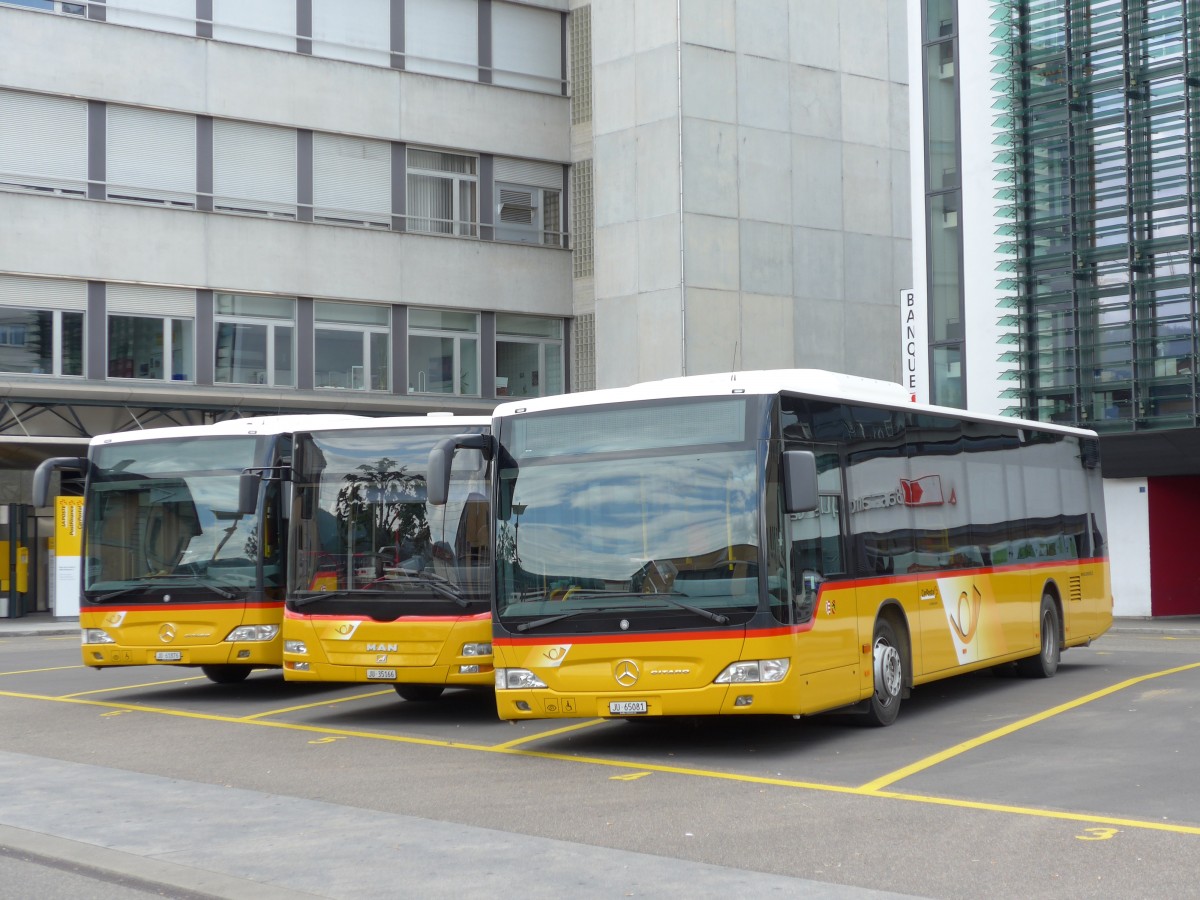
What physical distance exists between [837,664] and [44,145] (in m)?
26.8

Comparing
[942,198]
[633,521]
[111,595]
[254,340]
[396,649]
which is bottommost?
[396,649]

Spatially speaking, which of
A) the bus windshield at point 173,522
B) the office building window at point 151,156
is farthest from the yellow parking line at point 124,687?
the office building window at point 151,156

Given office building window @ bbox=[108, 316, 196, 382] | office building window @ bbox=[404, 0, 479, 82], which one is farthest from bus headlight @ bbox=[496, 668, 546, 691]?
office building window @ bbox=[404, 0, 479, 82]

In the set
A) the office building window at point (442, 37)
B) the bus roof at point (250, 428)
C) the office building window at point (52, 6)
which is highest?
the office building window at point (442, 37)

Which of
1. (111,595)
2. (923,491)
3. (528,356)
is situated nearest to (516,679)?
(923,491)

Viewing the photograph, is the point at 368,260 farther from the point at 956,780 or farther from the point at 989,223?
the point at 956,780

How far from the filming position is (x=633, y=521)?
11.6 metres

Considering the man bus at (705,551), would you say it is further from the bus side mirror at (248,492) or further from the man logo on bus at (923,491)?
the bus side mirror at (248,492)

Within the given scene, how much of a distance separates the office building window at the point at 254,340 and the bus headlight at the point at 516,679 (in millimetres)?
24907

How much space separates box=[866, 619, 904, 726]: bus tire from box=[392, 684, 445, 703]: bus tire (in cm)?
509

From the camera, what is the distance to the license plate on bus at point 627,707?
11547 millimetres

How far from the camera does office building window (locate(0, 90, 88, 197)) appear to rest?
33.0 meters

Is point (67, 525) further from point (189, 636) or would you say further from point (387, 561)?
point (387, 561)

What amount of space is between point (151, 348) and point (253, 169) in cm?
482
